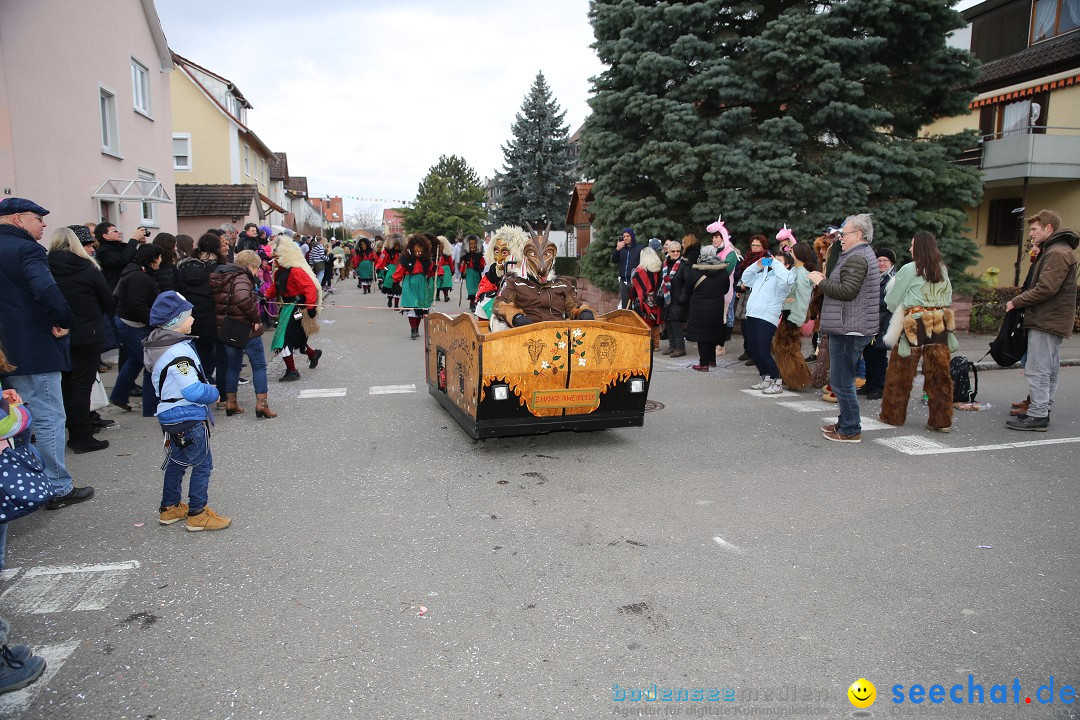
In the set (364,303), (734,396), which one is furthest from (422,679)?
(364,303)

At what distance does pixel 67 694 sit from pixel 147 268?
5352 mm

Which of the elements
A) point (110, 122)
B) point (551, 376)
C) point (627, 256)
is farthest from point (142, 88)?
point (551, 376)

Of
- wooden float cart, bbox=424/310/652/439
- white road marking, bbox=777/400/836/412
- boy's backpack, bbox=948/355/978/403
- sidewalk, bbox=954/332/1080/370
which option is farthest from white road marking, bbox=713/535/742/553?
sidewalk, bbox=954/332/1080/370

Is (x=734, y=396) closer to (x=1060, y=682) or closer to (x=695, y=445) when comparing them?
(x=695, y=445)

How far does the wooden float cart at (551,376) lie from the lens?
5.75m

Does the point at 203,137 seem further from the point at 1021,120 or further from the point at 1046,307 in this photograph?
the point at 1046,307

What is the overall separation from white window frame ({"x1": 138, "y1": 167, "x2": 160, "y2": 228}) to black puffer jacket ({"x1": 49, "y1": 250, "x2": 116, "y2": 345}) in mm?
12436

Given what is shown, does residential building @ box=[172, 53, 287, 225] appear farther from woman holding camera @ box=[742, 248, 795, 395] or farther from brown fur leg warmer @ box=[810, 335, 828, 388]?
brown fur leg warmer @ box=[810, 335, 828, 388]

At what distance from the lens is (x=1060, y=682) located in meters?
2.89

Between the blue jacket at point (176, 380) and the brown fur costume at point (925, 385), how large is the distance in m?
6.04

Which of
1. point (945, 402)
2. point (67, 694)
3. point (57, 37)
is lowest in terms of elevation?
point (67, 694)

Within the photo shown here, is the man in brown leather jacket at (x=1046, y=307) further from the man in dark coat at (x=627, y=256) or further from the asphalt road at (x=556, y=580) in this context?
the man in dark coat at (x=627, y=256)

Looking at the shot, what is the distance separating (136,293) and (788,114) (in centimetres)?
1120

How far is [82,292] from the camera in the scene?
602 centimetres
